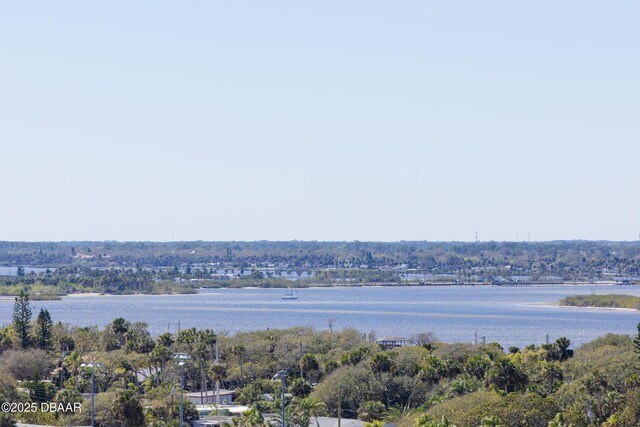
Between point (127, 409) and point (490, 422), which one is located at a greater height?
point (490, 422)

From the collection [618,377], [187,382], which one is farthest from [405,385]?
[187,382]

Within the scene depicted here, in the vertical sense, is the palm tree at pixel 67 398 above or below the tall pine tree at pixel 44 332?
below

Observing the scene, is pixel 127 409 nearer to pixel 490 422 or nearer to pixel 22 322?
pixel 490 422

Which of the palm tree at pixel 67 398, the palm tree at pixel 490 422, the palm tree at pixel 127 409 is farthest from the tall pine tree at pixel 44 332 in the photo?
the palm tree at pixel 490 422

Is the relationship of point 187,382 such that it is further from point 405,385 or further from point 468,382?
point 468,382

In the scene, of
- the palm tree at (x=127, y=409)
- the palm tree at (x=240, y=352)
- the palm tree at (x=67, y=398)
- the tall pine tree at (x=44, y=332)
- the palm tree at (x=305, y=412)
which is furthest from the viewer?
the tall pine tree at (x=44, y=332)

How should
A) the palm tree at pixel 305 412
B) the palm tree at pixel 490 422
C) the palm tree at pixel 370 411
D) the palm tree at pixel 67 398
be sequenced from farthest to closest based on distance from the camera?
the palm tree at pixel 370 411 → the palm tree at pixel 67 398 → the palm tree at pixel 305 412 → the palm tree at pixel 490 422

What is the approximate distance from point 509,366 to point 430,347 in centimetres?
2826

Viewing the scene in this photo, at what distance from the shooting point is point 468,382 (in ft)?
216

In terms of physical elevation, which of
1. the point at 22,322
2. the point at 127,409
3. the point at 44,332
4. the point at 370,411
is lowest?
the point at 370,411

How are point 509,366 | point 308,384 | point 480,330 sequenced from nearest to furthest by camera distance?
point 509,366
point 308,384
point 480,330

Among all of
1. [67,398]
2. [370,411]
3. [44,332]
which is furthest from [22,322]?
[370,411]

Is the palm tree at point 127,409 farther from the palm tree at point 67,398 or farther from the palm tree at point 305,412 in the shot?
the palm tree at point 305,412

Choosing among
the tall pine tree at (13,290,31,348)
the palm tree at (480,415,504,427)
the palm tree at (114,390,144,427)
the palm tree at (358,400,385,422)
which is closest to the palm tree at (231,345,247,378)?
the tall pine tree at (13,290,31,348)
